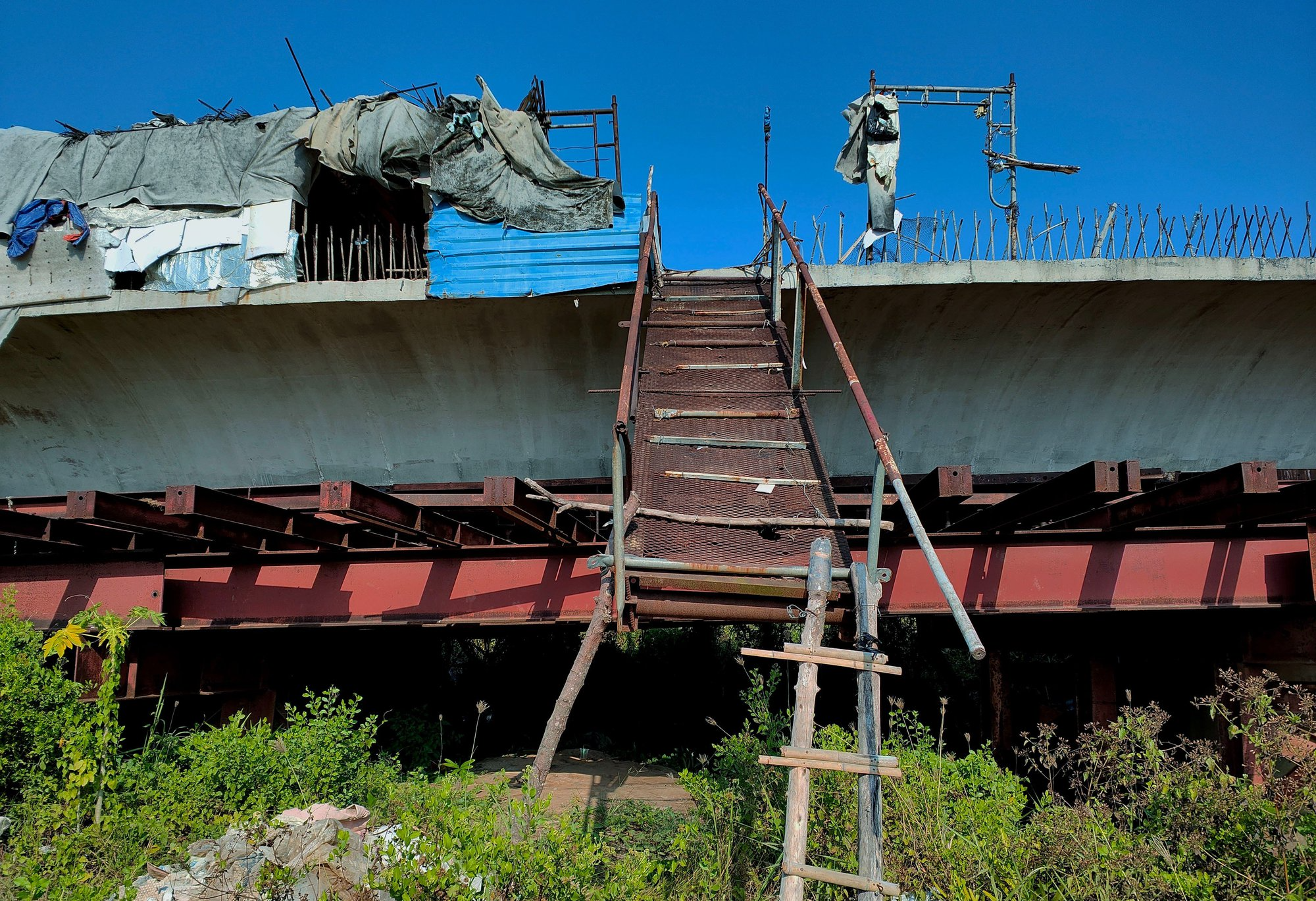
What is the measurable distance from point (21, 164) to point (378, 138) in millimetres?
4624

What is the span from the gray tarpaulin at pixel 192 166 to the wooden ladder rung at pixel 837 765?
9266 millimetres

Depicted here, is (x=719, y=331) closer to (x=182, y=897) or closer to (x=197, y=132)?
(x=182, y=897)

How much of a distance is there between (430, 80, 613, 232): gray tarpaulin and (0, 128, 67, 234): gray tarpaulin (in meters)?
5.02

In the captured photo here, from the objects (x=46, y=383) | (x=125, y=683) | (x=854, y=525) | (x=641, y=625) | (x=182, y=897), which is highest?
(x=46, y=383)

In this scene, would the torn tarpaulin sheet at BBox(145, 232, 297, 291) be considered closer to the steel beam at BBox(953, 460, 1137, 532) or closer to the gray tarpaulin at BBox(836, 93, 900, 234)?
the gray tarpaulin at BBox(836, 93, 900, 234)

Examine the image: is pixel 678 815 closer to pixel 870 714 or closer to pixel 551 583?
pixel 551 583

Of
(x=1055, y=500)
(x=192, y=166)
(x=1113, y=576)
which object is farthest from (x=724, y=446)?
(x=192, y=166)

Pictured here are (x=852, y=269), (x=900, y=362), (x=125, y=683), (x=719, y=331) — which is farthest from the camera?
(x=900, y=362)

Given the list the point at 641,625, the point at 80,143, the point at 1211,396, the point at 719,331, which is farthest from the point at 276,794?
the point at 1211,396

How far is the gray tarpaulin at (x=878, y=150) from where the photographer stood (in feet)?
33.0

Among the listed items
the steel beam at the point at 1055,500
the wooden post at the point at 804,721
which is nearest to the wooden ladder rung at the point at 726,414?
the steel beam at the point at 1055,500

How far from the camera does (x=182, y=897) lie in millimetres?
4609

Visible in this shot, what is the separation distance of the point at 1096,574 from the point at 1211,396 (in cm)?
473

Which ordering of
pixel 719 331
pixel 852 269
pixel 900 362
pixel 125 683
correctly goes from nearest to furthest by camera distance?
1. pixel 125 683
2. pixel 719 331
3. pixel 852 269
4. pixel 900 362
